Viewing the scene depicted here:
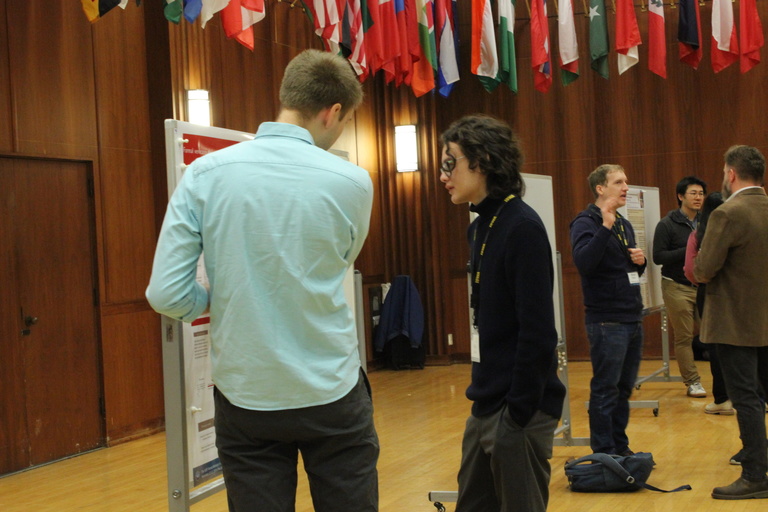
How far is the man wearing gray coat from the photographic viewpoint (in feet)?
13.6

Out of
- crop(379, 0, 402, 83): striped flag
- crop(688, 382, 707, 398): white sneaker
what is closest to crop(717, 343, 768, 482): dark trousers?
crop(688, 382, 707, 398): white sneaker

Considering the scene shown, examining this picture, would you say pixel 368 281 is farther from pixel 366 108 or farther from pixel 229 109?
pixel 229 109

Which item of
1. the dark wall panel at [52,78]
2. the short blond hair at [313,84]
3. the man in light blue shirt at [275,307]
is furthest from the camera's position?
the dark wall panel at [52,78]

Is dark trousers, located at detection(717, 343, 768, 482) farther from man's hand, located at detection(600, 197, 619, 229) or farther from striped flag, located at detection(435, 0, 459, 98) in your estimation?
striped flag, located at detection(435, 0, 459, 98)

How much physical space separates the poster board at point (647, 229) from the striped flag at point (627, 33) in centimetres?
235

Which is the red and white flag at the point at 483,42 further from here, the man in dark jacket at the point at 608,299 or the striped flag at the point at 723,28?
the man in dark jacket at the point at 608,299

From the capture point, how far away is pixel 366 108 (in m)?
10.4

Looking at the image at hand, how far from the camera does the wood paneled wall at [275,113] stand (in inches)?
253

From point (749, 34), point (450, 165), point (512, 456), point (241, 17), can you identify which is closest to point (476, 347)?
point (512, 456)

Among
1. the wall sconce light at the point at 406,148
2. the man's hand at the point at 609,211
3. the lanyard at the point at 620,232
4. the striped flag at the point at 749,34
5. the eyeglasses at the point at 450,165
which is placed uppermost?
the striped flag at the point at 749,34

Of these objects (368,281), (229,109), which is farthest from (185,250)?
(368,281)

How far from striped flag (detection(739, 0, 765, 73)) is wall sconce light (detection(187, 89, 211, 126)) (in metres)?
5.75

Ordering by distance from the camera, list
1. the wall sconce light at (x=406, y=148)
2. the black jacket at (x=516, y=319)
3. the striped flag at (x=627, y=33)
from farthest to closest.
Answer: the wall sconce light at (x=406, y=148)
the striped flag at (x=627, y=33)
the black jacket at (x=516, y=319)

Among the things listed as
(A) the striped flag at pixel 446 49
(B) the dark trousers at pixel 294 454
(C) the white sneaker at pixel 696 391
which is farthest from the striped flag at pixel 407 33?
(B) the dark trousers at pixel 294 454
